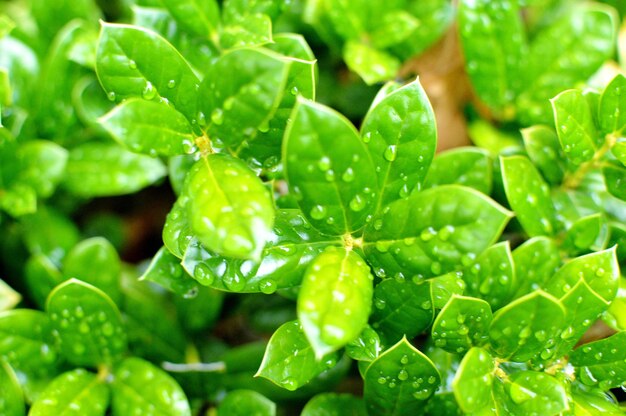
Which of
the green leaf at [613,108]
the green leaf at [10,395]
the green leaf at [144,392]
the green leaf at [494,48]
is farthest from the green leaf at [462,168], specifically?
the green leaf at [10,395]

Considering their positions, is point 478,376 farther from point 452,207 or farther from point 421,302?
point 452,207

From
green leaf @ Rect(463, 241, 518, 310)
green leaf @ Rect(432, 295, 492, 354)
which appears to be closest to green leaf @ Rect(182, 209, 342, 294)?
green leaf @ Rect(432, 295, 492, 354)

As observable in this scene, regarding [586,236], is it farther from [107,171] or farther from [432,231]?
[107,171]

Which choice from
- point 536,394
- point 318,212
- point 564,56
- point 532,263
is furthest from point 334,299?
point 564,56

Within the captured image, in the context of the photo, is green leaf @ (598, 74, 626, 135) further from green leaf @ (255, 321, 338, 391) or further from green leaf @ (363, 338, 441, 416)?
green leaf @ (255, 321, 338, 391)

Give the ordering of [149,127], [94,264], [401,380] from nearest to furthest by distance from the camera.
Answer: [149,127]
[401,380]
[94,264]

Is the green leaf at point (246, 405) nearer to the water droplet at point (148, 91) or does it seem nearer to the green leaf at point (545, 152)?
the water droplet at point (148, 91)
